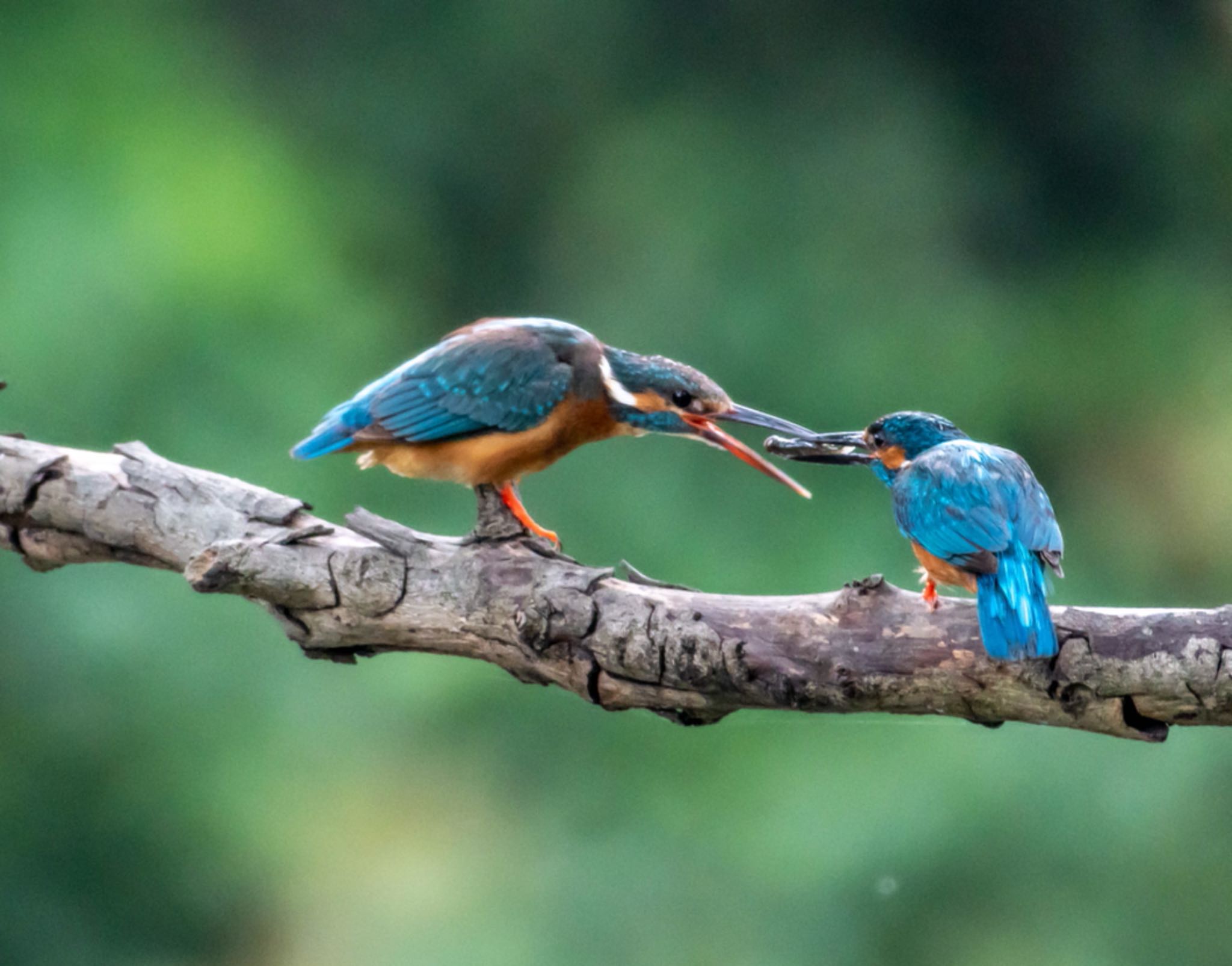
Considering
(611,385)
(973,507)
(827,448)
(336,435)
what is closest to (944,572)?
(973,507)

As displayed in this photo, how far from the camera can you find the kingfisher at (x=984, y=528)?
162cm

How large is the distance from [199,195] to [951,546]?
3386 mm

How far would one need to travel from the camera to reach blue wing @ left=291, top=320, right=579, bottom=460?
7.22 feet

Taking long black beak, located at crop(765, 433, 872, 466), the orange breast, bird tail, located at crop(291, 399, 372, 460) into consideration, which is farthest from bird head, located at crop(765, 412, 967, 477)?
bird tail, located at crop(291, 399, 372, 460)

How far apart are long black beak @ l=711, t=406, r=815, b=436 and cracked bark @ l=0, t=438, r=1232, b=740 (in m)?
0.37

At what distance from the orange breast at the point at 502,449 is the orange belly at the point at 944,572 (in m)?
0.58

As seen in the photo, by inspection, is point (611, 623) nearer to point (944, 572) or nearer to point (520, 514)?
point (944, 572)

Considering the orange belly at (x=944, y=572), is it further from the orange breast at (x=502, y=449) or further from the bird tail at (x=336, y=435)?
the bird tail at (x=336, y=435)

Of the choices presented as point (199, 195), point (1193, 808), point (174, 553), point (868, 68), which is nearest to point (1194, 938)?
point (1193, 808)

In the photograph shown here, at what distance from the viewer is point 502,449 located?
2221 mm

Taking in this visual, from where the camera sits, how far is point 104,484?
229cm

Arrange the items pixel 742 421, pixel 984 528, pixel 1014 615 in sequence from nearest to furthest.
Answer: pixel 1014 615 < pixel 984 528 < pixel 742 421

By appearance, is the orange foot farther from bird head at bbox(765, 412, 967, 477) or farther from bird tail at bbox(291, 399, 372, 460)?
bird head at bbox(765, 412, 967, 477)

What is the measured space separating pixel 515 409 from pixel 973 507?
2.38 ft
